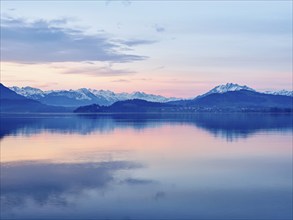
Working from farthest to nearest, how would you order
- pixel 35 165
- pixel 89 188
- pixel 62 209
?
pixel 35 165, pixel 89 188, pixel 62 209

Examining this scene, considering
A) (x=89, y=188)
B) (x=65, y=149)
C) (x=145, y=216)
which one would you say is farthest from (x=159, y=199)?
(x=65, y=149)

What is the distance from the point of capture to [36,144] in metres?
36.1

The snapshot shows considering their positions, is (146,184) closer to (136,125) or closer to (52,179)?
(52,179)

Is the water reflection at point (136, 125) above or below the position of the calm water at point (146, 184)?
above

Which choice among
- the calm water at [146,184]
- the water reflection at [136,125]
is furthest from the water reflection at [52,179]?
the water reflection at [136,125]

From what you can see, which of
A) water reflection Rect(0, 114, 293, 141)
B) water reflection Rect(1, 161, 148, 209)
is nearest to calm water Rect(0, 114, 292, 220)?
water reflection Rect(1, 161, 148, 209)

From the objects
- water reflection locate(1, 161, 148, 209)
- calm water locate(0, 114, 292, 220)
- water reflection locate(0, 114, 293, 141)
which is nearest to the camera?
calm water locate(0, 114, 292, 220)

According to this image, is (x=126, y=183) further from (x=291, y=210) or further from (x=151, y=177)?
(x=291, y=210)

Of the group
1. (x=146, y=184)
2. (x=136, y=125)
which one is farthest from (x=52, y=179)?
(x=136, y=125)

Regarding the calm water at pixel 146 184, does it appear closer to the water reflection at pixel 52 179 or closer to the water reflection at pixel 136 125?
the water reflection at pixel 52 179

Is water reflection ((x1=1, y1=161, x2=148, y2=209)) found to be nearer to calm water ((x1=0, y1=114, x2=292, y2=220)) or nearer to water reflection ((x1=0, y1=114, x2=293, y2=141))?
calm water ((x1=0, y1=114, x2=292, y2=220))

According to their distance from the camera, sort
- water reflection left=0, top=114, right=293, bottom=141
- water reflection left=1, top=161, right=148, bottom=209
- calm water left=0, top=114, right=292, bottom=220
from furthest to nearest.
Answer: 1. water reflection left=0, top=114, right=293, bottom=141
2. water reflection left=1, top=161, right=148, bottom=209
3. calm water left=0, top=114, right=292, bottom=220

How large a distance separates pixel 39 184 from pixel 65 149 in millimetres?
13962

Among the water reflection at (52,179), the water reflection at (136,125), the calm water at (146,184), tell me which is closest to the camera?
the calm water at (146,184)
